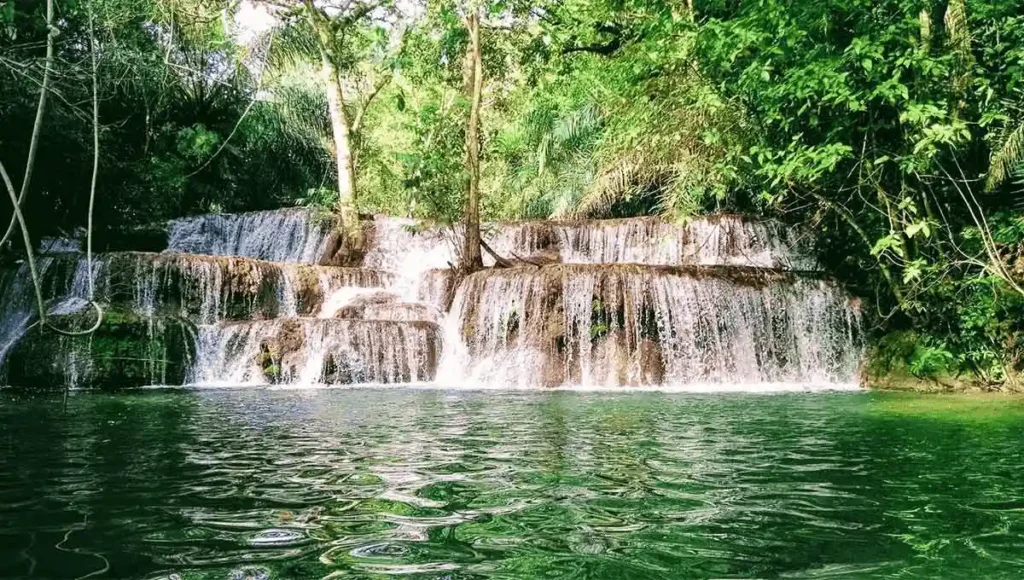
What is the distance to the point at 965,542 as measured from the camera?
276 cm

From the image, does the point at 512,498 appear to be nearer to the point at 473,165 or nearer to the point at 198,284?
the point at 198,284

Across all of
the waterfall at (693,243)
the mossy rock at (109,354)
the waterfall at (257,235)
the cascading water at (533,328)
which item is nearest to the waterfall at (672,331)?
the cascading water at (533,328)

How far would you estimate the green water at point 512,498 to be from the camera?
253cm

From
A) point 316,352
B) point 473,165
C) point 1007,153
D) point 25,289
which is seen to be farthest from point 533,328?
point 25,289

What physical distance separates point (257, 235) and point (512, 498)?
709 inches

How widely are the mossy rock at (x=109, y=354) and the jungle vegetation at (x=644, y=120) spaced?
178cm

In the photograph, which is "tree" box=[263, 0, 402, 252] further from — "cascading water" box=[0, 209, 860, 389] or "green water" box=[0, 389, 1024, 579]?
"green water" box=[0, 389, 1024, 579]

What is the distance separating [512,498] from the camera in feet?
11.3

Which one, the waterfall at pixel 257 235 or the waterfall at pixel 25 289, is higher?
the waterfall at pixel 257 235

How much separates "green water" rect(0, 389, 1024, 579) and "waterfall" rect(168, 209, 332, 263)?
44.5 feet

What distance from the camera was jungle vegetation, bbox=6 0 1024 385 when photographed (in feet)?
29.9

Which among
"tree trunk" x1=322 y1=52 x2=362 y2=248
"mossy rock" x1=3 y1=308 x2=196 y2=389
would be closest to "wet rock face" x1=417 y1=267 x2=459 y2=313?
"mossy rock" x1=3 y1=308 x2=196 y2=389

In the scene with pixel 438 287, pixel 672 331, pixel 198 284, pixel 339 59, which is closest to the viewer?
pixel 672 331

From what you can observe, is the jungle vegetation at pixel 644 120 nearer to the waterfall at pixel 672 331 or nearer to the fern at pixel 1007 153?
the fern at pixel 1007 153
